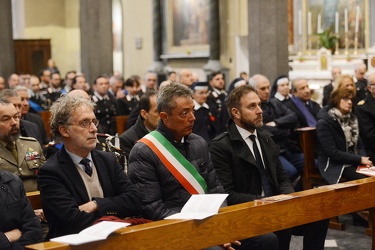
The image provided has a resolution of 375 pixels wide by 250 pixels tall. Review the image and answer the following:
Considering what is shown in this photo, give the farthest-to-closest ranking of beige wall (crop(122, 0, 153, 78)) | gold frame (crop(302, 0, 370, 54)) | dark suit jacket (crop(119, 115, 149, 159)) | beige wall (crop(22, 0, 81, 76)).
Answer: beige wall (crop(22, 0, 81, 76)) < beige wall (crop(122, 0, 153, 78)) < gold frame (crop(302, 0, 370, 54)) < dark suit jacket (crop(119, 115, 149, 159))

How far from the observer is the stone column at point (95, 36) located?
14117mm

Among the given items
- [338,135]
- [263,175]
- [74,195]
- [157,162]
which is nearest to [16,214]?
[74,195]

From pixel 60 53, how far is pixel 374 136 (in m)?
20.6

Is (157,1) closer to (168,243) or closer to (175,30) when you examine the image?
(175,30)

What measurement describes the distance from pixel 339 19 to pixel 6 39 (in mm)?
7609

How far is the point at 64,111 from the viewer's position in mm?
4590

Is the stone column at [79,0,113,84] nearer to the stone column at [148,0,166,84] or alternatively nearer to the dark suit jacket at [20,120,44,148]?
the stone column at [148,0,166,84]

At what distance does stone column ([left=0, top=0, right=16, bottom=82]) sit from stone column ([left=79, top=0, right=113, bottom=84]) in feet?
6.75

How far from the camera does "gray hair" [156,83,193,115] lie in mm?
4926

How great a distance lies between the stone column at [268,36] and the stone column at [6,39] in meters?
6.49

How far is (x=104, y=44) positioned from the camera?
14.4 m

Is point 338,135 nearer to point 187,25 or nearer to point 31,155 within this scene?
point 31,155

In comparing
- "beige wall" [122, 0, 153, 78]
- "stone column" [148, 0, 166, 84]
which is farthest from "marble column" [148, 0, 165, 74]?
"beige wall" [122, 0, 153, 78]

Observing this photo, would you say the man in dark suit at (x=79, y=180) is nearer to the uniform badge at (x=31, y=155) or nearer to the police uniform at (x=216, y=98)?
the uniform badge at (x=31, y=155)
